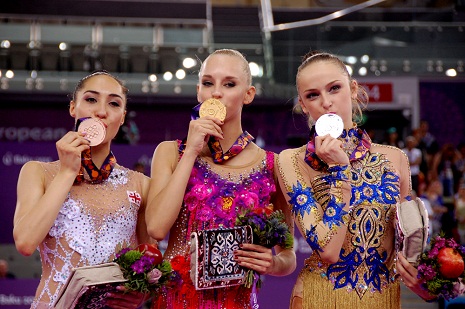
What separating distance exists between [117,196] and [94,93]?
16.8 inches

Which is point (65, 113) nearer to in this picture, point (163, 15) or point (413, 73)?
point (413, 73)

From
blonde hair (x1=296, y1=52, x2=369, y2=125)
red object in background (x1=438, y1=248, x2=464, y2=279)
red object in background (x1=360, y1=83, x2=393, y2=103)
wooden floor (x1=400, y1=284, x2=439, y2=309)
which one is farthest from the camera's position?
red object in background (x1=360, y1=83, x2=393, y2=103)

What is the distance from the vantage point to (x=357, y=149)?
2.76 m

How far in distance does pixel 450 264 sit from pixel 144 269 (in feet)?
3.31

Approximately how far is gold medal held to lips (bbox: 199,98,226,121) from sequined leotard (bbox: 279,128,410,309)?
1.04 ft

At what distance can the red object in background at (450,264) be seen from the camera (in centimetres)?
230

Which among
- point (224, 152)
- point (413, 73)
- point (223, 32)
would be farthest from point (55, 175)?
point (413, 73)

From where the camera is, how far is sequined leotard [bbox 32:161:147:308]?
2.68 m

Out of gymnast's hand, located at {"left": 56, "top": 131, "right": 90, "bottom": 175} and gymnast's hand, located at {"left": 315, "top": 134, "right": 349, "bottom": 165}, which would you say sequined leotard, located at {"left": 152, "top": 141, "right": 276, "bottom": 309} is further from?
gymnast's hand, located at {"left": 56, "top": 131, "right": 90, "bottom": 175}

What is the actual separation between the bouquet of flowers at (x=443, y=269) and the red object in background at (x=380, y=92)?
8.91 metres

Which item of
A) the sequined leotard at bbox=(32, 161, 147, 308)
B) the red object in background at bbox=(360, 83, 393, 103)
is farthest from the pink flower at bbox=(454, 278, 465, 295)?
the red object in background at bbox=(360, 83, 393, 103)

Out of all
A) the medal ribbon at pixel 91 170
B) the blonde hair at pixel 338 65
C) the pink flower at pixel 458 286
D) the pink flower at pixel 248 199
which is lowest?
the pink flower at pixel 458 286

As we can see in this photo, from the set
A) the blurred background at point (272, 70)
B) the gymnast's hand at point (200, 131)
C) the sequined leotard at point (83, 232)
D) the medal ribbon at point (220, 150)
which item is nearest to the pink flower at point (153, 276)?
the sequined leotard at point (83, 232)

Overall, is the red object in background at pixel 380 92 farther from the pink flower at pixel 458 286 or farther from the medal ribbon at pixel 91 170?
the pink flower at pixel 458 286
